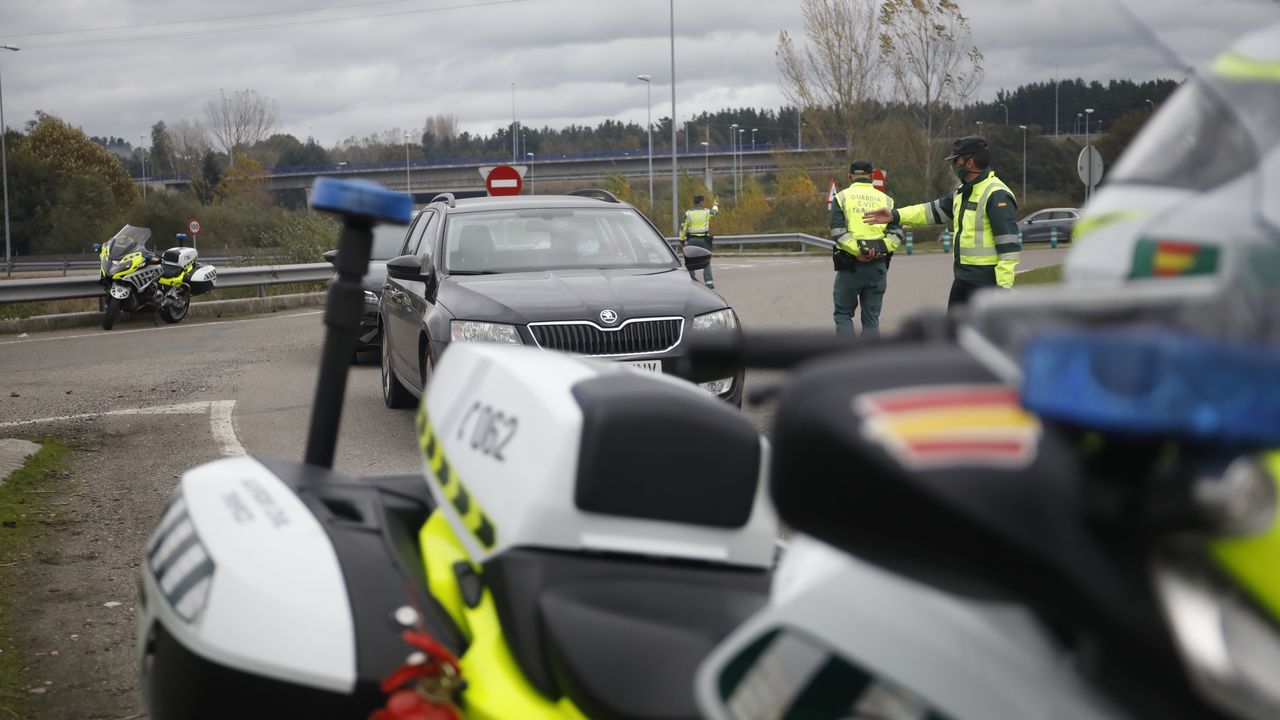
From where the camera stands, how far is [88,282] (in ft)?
60.0

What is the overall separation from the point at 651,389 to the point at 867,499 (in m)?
0.94

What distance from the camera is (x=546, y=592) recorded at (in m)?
1.75

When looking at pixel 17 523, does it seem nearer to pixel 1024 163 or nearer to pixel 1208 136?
pixel 1024 163

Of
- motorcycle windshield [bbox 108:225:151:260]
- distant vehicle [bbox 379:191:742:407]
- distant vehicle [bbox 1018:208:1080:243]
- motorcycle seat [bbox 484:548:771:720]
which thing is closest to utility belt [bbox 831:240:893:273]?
distant vehicle [bbox 379:191:742:407]

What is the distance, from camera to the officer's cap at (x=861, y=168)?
40.1 ft

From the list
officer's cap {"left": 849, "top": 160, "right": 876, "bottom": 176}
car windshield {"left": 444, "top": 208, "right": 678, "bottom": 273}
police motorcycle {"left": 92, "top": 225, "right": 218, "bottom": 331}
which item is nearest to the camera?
car windshield {"left": 444, "top": 208, "right": 678, "bottom": 273}

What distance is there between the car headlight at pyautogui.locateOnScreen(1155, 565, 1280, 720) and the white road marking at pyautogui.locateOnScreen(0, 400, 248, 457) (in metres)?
7.88

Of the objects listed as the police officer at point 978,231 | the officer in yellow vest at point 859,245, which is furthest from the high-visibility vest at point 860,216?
the police officer at point 978,231

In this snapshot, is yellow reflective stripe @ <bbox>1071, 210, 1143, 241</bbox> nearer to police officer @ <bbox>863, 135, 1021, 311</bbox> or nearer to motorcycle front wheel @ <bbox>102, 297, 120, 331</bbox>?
police officer @ <bbox>863, 135, 1021, 311</bbox>

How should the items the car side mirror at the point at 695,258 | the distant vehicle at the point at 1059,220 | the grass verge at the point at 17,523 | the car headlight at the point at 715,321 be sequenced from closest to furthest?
1. the distant vehicle at the point at 1059,220
2. the grass verge at the point at 17,523
3. the car headlight at the point at 715,321
4. the car side mirror at the point at 695,258

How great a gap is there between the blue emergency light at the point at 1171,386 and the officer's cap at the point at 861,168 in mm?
11565

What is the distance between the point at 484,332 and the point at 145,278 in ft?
39.9

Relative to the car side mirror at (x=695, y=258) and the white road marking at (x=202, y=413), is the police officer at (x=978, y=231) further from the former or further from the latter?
the white road marking at (x=202, y=413)

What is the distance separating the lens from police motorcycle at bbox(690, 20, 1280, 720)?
0.79m
